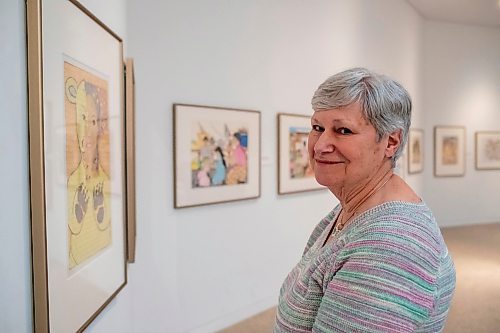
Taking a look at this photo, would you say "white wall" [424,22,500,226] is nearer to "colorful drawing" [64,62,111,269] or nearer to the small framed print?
the small framed print

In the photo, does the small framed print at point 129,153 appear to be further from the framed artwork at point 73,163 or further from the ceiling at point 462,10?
the ceiling at point 462,10

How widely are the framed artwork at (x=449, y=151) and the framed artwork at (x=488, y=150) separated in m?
0.50

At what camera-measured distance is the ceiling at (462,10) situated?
340 inches

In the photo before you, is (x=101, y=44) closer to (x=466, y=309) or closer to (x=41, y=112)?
(x=41, y=112)

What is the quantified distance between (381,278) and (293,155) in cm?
408

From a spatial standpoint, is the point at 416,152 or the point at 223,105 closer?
the point at 223,105

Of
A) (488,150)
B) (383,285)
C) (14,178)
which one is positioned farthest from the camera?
(488,150)

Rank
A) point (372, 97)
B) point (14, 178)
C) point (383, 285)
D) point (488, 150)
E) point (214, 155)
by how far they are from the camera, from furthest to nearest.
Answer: point (488, 150), point (214, 155), point (14, 178), point (372, 97), point (383, 285)

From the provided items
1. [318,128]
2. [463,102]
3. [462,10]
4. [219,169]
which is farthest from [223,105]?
[463,102]

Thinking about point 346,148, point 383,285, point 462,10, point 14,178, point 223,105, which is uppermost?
point 462,10

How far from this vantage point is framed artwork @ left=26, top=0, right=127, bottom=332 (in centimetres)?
149

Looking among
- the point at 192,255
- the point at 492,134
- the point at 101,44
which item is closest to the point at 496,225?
the point at 492,134

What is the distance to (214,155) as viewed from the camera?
4.17 meters

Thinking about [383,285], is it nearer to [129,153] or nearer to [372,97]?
[372,97]
